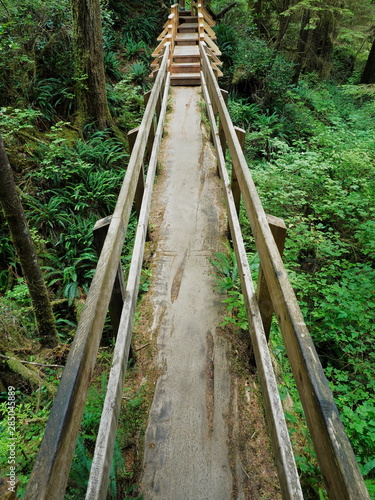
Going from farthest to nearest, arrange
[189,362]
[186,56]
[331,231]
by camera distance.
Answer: [186,56], [331,231], [189,362]

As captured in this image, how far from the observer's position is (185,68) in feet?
34.0

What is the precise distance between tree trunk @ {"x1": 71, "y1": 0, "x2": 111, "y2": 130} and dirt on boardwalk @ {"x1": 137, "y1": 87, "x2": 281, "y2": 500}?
490cm

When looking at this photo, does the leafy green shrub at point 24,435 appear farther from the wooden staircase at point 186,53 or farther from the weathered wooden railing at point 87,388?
the wooden staircase at point 186,53

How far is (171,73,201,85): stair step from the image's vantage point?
9.96m

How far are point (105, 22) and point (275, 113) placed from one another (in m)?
6.47

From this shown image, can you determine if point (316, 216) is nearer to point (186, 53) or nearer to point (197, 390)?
point (197, 390)

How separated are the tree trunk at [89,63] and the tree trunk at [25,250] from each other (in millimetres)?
5215

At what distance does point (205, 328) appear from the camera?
10.3 ft

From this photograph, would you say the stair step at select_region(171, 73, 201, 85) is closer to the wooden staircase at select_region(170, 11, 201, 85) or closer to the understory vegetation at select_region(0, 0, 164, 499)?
the wooden staircase at select_region(170, 11, 201, 85)

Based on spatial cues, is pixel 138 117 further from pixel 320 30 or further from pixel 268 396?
pixel 320 30

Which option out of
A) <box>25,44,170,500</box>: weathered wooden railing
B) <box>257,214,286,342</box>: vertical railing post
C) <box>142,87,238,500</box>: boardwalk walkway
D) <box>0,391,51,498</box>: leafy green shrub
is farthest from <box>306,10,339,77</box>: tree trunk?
<box>0,391,51,498</box>: leafy green shrub

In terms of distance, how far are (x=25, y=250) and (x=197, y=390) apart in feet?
8.20

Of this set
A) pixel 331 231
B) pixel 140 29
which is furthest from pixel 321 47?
pixel 331 231

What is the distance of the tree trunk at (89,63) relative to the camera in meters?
7.51
